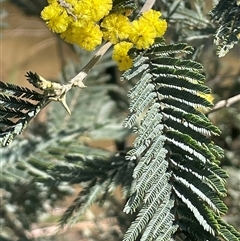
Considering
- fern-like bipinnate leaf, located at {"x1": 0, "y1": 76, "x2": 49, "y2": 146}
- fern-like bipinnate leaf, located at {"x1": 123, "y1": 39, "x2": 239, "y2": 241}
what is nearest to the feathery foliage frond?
fern-like bipinnate leaf, located at {"x1": 123, "y1": 39, "x2": 239, "y2": 241}

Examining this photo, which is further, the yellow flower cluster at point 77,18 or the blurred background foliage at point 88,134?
the blurred background foliage at point 88,134

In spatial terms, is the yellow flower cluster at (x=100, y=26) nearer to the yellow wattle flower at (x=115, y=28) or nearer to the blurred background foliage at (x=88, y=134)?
the yellow wattle flower at (x=115, y=28)

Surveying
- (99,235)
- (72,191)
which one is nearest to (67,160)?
(72,191)

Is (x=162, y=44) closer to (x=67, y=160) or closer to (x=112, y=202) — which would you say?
(x=67, y=160)

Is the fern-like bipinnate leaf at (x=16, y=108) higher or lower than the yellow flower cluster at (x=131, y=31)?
lower

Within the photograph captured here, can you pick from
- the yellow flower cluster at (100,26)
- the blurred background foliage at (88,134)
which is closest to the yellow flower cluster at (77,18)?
the yellow flower cluster at (100,26)

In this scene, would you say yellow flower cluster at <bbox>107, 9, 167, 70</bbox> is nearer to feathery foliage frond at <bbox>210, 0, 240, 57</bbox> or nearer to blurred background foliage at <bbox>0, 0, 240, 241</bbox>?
feathery foliage frond at <bbox>210, 0, 240, 57</bbox>

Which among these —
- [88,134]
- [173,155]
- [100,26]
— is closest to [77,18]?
[100,26]
